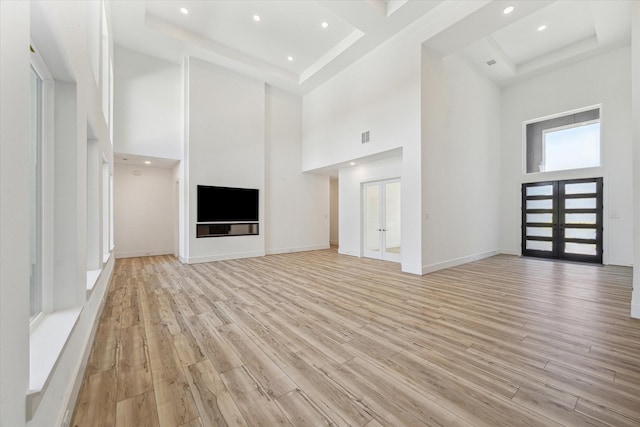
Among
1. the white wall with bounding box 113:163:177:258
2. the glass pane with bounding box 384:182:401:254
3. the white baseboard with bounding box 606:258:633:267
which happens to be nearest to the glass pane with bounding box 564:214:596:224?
the white baseboard with bounding box 606:258:633:267

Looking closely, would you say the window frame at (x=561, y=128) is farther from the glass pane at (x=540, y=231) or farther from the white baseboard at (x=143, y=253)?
the white baseboard at (x=143, y=253)

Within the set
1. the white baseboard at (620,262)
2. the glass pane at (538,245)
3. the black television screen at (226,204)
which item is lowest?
the white baseboard at (620,262)

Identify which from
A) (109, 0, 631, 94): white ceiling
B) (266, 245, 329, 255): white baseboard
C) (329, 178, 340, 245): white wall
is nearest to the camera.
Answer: (109, 0, 631, 94): white ceiling

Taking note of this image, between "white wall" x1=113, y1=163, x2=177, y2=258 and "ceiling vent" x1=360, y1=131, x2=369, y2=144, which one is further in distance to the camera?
"white wall" x1=113, y1=163, x2=177, y2=258

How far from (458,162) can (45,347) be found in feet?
23.5

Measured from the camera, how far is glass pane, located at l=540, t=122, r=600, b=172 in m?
6.54

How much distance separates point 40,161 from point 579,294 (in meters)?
6.49

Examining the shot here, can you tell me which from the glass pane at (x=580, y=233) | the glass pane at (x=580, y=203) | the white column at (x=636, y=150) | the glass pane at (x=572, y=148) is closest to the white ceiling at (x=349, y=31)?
the white column at (x=636, y=150)

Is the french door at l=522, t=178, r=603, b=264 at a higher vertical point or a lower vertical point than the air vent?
lower

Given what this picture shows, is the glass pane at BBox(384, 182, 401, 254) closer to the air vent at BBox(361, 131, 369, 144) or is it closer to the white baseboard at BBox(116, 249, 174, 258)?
the air vent at BBox(361, 131, 369, 144)

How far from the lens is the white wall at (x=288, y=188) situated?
811cm

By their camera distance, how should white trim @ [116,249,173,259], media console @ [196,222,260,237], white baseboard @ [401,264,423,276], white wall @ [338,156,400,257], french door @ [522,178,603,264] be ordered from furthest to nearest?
white trim @ [116,249,173,259]
white wall @ [338,156,400,257]
media console @ [196,222,260,237]
french door @ [522,178,603,264]
white baseboard @ [401,264,423,276]

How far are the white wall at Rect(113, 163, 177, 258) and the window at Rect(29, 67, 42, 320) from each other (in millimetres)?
6418

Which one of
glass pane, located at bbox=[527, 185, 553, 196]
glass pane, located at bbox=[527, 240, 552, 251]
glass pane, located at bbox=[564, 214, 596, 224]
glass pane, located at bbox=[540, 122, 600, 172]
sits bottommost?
glass pane, located at bbox=[527, 240, 552, 251]
